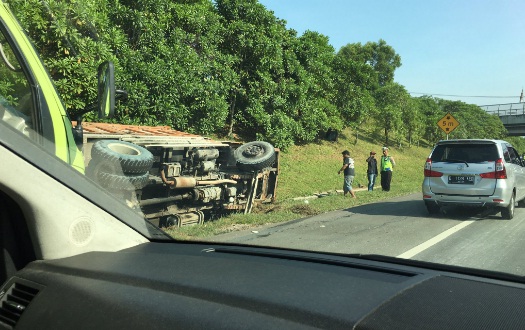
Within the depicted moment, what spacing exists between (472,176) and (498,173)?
49 centimetres

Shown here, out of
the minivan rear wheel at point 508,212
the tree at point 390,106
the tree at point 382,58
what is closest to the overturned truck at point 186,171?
the minivan rear wheel at point 508,212

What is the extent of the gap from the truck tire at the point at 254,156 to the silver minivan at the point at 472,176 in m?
3.47

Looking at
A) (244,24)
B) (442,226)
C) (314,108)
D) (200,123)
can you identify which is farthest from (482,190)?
(314,108)

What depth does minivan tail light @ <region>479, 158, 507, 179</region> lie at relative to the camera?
9.80 metres


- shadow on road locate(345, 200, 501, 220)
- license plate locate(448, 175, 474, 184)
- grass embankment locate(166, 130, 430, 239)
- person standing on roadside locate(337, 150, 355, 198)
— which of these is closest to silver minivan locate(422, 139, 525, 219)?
license plate locate(448, 175, 474, 184)

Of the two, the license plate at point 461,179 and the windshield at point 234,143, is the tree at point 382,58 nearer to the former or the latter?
the windshield at point 234,143

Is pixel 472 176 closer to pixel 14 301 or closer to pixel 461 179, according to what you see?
pixel 461 179

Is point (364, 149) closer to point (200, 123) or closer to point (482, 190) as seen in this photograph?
point (200, 123)

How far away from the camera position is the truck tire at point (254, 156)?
10320mm

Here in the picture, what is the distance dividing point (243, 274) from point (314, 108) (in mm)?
21567

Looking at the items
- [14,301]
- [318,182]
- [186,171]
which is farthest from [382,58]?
[14,301]

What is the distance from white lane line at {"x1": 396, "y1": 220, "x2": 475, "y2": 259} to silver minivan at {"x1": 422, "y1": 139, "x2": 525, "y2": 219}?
991 millimetres

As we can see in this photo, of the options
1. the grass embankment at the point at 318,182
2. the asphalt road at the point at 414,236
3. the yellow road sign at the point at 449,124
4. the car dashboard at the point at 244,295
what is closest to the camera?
the car dashboard at the point at 244,295

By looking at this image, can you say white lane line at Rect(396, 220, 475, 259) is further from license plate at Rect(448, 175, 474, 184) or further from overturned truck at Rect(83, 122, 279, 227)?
overturned truck at Rect(83, 122, 279, 227)
